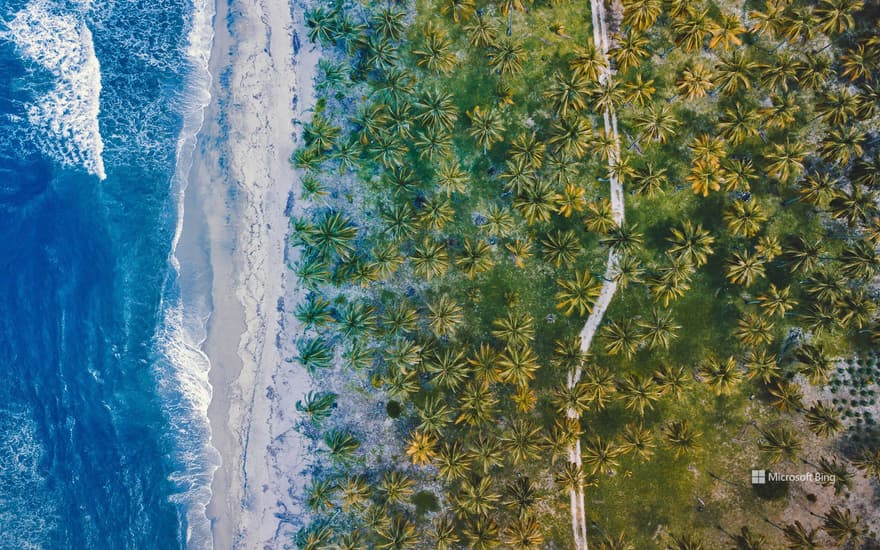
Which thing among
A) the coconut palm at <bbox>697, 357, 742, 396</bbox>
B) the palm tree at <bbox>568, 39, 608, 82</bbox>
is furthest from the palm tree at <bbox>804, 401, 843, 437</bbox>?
the palm tree at <bbox>568, 39, 608, 82</bbox>

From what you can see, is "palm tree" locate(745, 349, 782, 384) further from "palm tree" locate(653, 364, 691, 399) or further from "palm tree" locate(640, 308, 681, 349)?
"palm tree" locate(640, 308, 681, 349)

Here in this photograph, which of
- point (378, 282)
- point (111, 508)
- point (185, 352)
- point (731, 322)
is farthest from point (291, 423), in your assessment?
point (731, 322)

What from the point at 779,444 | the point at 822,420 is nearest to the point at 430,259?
the point at 779,444

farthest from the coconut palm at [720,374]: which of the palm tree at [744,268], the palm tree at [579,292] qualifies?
the palm tree at [579,292]

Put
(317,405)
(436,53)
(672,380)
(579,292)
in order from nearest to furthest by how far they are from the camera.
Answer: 1. (436,53)
2. (672,380)
3. (579,292)
4. (317,405)

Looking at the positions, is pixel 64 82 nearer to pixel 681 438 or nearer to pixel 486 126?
pixel 486 126

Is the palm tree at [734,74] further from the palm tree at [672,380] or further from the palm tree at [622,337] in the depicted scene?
the palm tree at [672,380]
